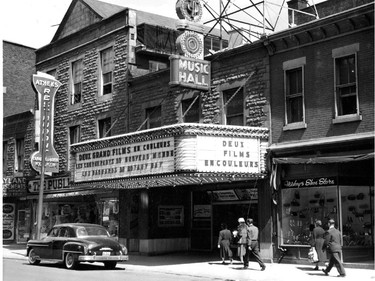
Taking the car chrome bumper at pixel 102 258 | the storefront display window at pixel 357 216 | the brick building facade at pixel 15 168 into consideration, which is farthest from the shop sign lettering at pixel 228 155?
the brick building facade at pixel 15 168

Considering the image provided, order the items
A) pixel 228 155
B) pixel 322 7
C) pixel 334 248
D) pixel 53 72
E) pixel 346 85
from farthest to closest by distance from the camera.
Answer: pixel 53 72, pixel 322 7, pixel 228 155, pixel 346 85, pixel 334 248

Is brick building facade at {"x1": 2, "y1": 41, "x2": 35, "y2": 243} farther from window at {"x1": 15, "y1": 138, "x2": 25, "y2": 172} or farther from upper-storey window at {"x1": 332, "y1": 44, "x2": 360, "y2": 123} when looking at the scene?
upper-storey window at {"x1": 332, "y1": 44, "x2": 360, "y2": 123}

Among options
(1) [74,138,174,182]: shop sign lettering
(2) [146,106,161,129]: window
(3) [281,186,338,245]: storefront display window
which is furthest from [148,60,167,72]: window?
(3) [281,186,338,245]: storefront display window

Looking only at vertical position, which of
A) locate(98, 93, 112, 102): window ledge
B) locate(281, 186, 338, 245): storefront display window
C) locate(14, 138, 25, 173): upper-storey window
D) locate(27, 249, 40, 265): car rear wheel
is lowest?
locate(27, 249, 40, 265): car rear wheel

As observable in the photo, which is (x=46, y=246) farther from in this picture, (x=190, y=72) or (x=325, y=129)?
(x=325, y=129)

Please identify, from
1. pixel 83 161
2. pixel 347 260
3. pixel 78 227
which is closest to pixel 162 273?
pixel 78 227

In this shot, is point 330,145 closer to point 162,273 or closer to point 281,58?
point 281,58

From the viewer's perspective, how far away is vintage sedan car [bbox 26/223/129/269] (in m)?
19.5

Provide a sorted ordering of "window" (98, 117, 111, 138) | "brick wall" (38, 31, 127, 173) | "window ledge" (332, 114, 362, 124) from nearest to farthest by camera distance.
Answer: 1. "window ledge" (332, 114, 362, 124)
2. "brick wall" (38, 31, 127, 173)
3. "window" (98, 117, 111, 138)

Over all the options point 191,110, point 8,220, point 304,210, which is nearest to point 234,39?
point 191,110

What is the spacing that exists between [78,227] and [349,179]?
33.1ft

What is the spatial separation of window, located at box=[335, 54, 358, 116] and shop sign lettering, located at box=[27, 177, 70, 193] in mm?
17676

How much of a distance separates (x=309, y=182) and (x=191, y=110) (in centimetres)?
716

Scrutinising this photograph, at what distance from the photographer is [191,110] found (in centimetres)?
2550
